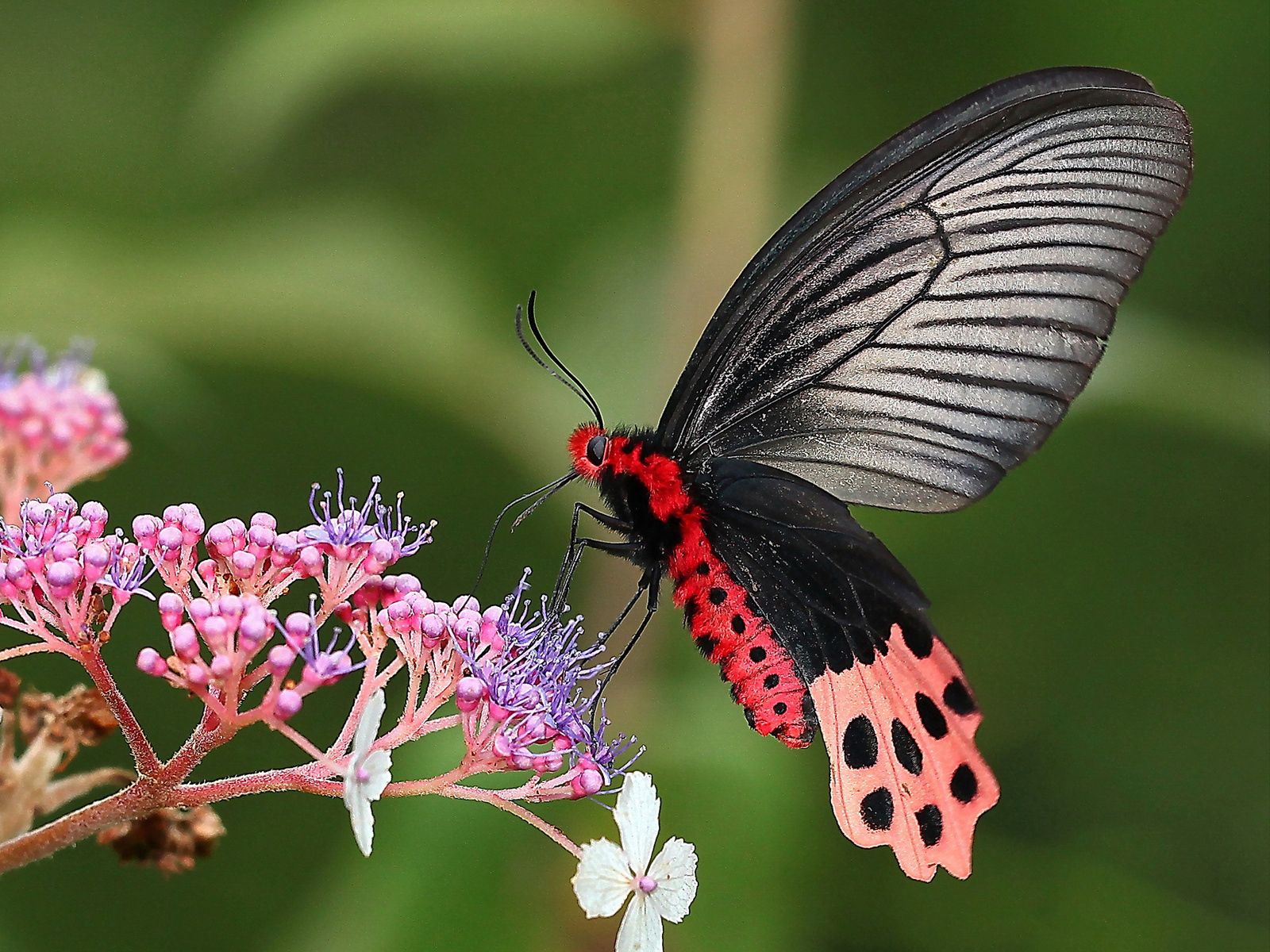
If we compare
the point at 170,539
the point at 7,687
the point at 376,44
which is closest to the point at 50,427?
the point at 7,687

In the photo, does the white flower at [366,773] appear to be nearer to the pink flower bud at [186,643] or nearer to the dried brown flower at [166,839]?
the pink flower bud at [186,643]

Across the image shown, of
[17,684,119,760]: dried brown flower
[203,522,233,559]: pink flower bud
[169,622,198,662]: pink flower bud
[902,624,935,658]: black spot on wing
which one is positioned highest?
[902,624,935,658]: black spot on wing

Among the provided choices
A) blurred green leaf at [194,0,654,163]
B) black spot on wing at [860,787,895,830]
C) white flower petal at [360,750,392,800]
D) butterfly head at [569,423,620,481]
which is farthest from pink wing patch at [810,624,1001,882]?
blurred green leaf at [194,0,654,163]

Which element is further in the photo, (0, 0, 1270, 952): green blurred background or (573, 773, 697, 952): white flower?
(0, 0, 1270, 952): green blurred background

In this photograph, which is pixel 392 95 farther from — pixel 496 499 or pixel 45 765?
pixel 45 765

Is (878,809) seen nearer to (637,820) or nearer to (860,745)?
(860,745)

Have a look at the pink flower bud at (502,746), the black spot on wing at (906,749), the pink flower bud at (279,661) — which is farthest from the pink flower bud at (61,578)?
the black spot on wing at (906,749)

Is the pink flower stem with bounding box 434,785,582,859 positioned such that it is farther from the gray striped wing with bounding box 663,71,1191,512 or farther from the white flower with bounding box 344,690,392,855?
the gray striped wing with bounding box 663,71,1191,512
